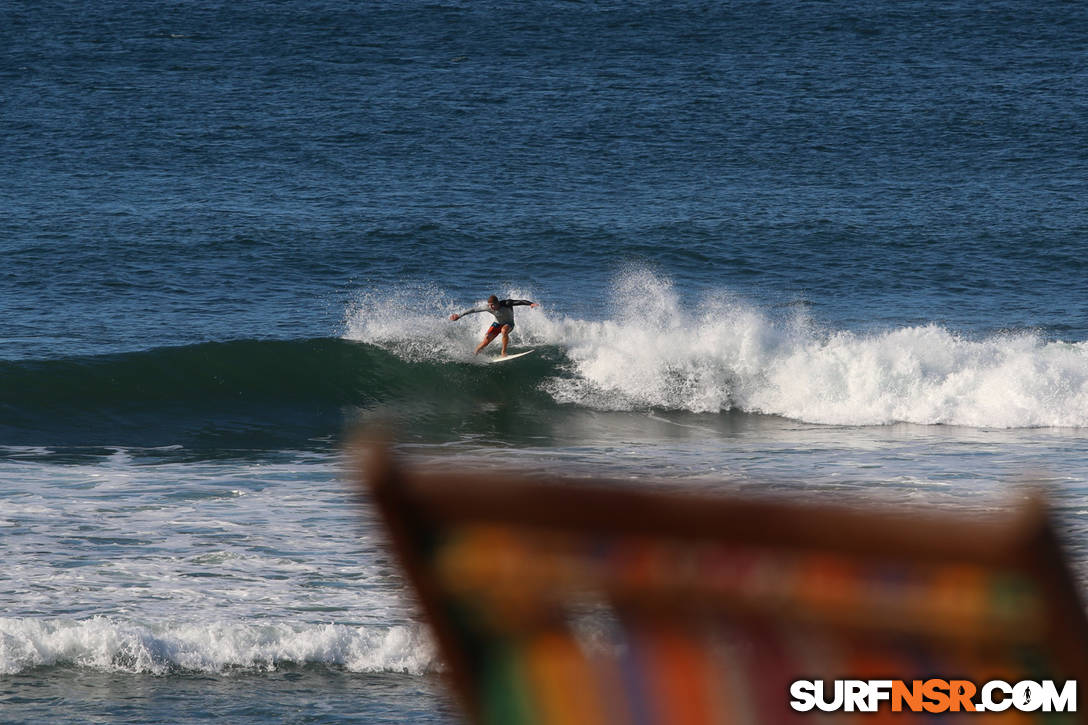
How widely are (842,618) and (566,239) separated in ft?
113

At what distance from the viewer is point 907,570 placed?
99 cm

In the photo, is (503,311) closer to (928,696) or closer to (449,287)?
(449,287)

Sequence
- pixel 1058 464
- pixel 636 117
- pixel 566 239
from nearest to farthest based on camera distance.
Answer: pixel 1058 464 → pixel 566 239 → pixel 636 117

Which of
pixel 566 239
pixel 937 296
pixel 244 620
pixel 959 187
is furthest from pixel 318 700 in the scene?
pixel 959 187

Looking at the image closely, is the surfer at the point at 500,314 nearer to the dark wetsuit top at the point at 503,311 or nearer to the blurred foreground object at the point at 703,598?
the dark wetsuit top at the point at 503,311

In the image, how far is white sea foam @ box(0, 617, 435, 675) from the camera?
27.2 feet

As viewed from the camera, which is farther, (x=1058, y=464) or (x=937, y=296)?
(x=937, y=296)

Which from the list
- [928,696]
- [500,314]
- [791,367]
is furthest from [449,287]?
[928,696]

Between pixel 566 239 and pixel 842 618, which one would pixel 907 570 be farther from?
pixel 566 239

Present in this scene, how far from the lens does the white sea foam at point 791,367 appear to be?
65.2 ft

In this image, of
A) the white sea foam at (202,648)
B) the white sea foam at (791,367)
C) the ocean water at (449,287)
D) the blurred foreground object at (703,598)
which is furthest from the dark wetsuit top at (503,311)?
the blurred foreground object at (703,598)

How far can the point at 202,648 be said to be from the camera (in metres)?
8.45

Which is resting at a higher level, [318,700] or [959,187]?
[959,187]

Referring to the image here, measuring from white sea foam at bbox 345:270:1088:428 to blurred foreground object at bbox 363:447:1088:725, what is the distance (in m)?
19.1
